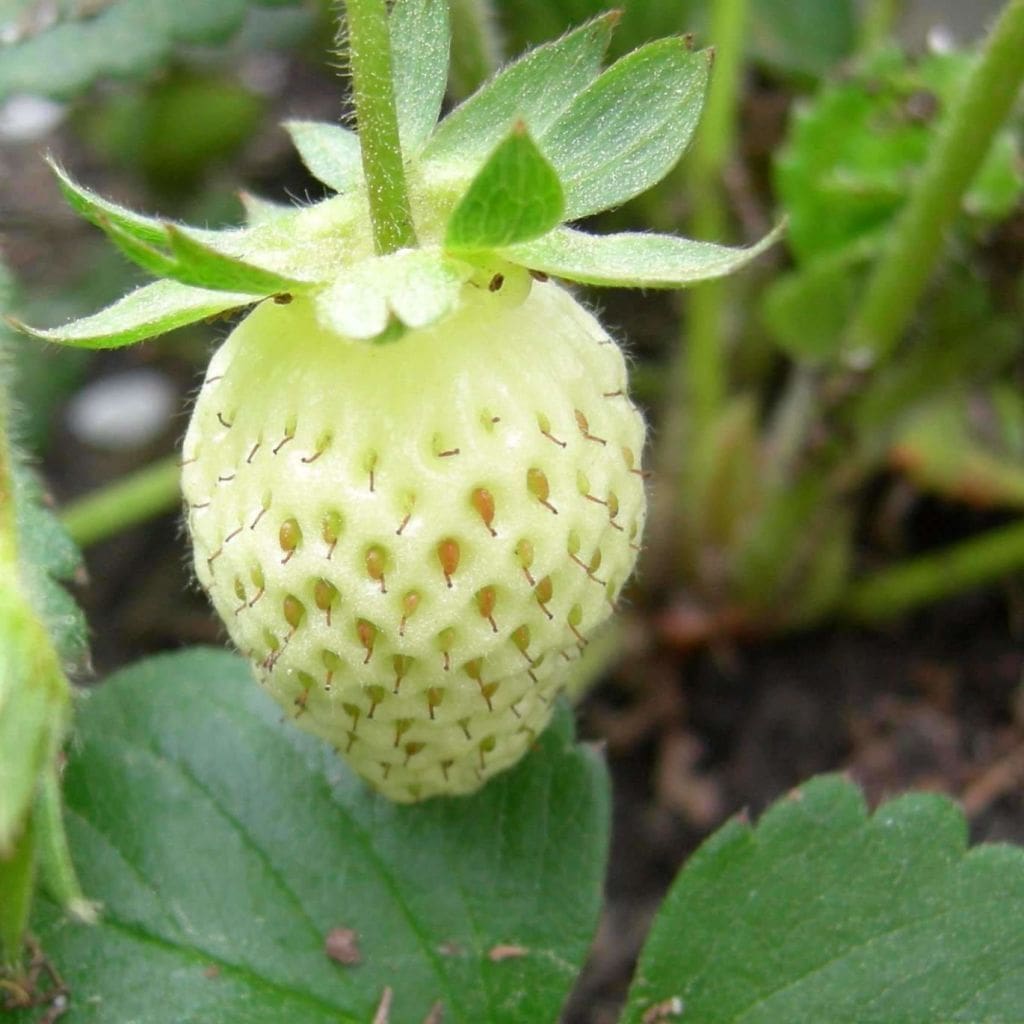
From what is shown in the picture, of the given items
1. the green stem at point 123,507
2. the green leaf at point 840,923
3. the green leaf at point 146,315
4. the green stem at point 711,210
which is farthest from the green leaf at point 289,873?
the green stem at point 711,210

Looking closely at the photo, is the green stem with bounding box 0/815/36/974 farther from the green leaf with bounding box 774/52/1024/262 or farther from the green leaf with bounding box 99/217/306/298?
the green leaf with bounding box 774/52/1024/262

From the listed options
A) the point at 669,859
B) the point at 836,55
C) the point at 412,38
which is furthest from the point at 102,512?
the point at 836,55

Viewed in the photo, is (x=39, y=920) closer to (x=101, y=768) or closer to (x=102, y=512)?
(x=101, y=768)

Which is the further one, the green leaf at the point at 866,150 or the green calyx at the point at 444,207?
the green leaf at the point at 866,150

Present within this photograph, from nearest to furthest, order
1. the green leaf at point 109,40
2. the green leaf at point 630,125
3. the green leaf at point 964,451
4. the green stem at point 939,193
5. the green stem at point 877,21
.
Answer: the green leaf at point 630,125 → the green stem at point 939,193 → the green leaf at point 109,40 → the green leaf at point 964,451 → the green stem at point 877,21

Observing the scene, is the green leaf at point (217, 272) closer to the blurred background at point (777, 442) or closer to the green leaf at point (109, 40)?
the blurred background at point (777, 442)

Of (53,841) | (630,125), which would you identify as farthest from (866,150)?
(53,841)

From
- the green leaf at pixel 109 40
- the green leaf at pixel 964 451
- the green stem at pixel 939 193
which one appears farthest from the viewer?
the green leaf at pixel 964 451

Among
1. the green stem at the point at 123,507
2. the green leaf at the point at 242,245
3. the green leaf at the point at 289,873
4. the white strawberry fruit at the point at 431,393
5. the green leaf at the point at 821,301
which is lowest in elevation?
the green stem at the point at 123,507

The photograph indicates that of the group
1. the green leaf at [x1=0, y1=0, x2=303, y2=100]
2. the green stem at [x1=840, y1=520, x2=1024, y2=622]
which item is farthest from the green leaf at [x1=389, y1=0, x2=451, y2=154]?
the green stem at [x1=840, y1=520, x2=1024, y2=622]

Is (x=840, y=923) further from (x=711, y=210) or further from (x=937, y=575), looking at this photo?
(x=711, y=210)
